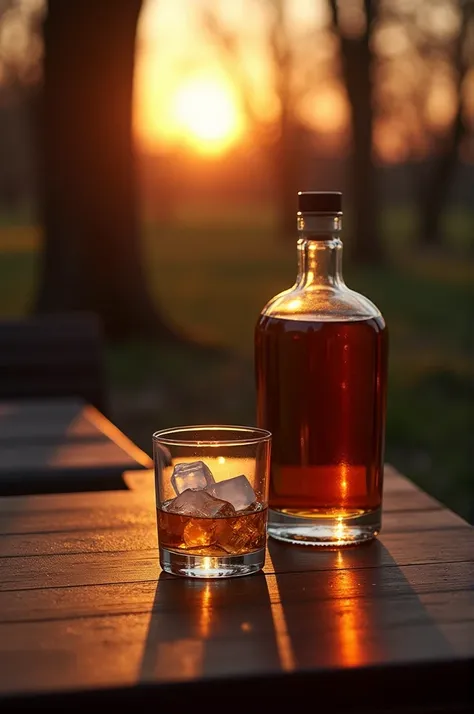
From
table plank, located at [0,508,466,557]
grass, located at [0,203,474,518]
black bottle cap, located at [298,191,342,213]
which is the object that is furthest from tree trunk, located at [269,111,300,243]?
black bottle cap, located at [298,191,342,213]

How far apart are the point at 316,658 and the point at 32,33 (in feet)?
62.8

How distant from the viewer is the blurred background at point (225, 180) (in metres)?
6.97

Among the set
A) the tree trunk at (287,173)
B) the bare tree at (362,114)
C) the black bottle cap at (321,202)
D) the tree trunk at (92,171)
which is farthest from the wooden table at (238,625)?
the tree trunk at (287,173)

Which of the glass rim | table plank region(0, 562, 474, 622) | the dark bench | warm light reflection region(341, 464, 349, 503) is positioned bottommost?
the dark bench

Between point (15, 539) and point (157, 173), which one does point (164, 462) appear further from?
point (157, 173)

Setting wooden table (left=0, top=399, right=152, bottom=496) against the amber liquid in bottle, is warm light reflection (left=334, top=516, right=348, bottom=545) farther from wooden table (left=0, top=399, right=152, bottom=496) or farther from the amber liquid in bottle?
wooden table (left=0, top=399, right=152, bottom=496)

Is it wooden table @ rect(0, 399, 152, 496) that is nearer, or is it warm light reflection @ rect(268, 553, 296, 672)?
warm light reflection @ rect(268, 553, 296, 672)

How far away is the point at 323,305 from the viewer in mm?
1357

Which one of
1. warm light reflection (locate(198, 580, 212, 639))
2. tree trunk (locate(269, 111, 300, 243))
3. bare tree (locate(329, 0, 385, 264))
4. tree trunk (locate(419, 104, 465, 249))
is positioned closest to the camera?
warm light reflection (locate(198, 580, 212, 639))

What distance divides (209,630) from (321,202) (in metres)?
0.55

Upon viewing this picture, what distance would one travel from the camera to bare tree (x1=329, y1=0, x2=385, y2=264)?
15047 mm

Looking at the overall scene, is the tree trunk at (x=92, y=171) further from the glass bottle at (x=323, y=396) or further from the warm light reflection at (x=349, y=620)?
the warm light reflection at (x=349, y=620)

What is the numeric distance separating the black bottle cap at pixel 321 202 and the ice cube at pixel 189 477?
35 cm

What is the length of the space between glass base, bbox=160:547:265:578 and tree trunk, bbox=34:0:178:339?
625 cm
